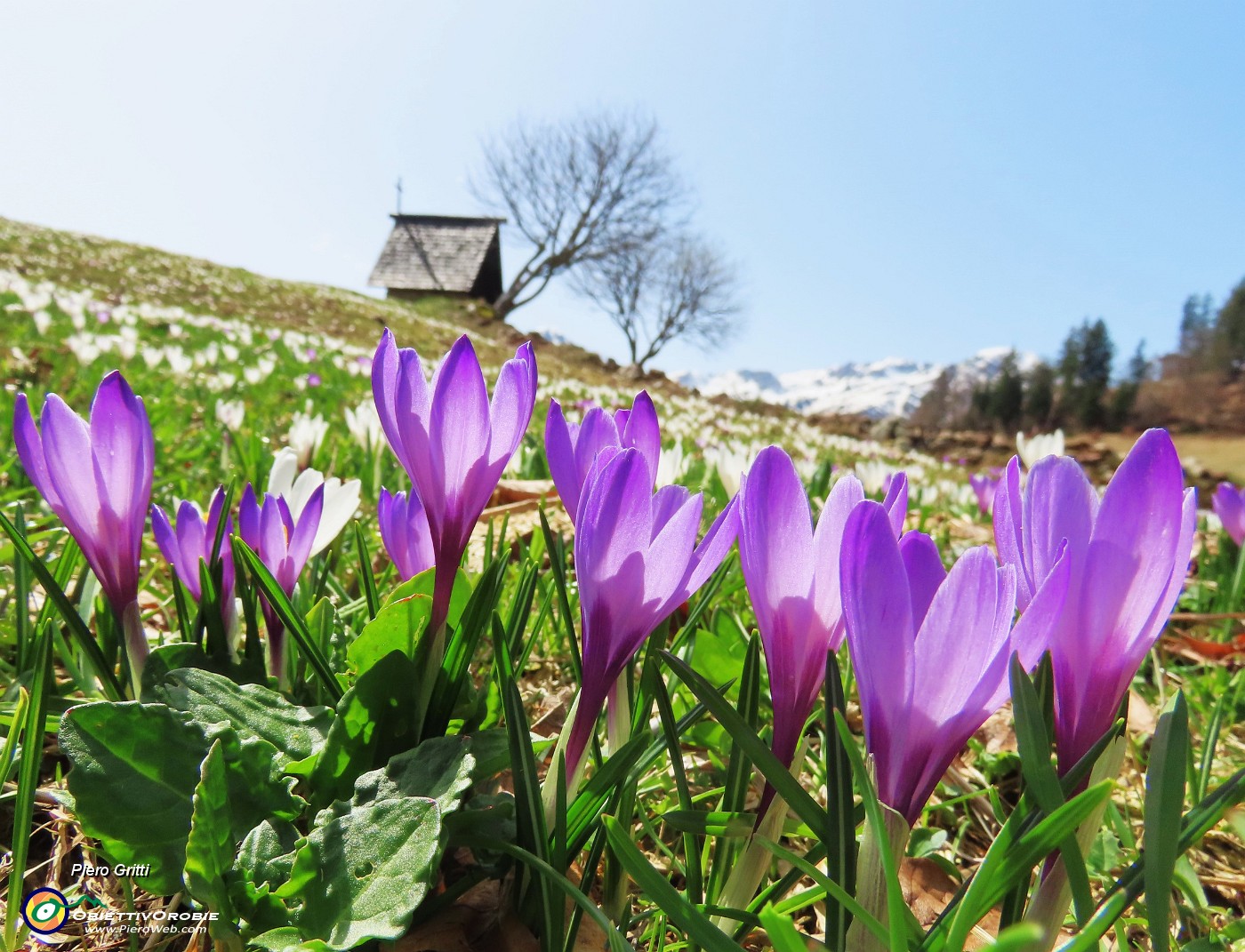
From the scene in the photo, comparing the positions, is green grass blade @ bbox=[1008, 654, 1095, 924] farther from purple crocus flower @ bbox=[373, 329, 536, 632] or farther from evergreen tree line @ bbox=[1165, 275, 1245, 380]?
evergreen tree line @ bbox=[1165, 275, 1245, 380]

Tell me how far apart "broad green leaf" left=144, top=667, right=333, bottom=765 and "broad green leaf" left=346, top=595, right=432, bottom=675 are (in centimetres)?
8

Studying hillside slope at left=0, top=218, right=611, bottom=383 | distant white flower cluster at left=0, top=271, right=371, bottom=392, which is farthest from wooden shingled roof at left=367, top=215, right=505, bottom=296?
distant white flower cluster at left=0, top=271, right=371, bottom=392

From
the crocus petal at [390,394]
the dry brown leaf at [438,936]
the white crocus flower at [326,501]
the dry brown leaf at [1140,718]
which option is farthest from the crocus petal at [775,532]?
the dry brown leaf at [1140,718]

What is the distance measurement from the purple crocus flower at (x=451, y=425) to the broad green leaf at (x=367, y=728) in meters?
0.09

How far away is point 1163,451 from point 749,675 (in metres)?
0.42

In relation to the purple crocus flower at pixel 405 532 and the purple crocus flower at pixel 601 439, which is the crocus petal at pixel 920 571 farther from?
the purple crocus flower at pixel 405 532

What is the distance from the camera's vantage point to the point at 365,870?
2.00 ft

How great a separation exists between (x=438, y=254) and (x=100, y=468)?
38.9 meters

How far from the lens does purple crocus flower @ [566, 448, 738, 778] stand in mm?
537

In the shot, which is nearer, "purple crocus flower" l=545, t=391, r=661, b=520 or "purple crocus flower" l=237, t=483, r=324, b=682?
"purple crocus flower" l=545, t=391, r=661, b=520

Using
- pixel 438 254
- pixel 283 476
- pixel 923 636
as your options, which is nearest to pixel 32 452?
pixel 283 476

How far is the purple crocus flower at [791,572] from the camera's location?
543mm

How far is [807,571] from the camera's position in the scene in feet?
1.85

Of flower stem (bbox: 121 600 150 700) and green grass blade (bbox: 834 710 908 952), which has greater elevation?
green grass blade (bbox: 834 710 908 952)
